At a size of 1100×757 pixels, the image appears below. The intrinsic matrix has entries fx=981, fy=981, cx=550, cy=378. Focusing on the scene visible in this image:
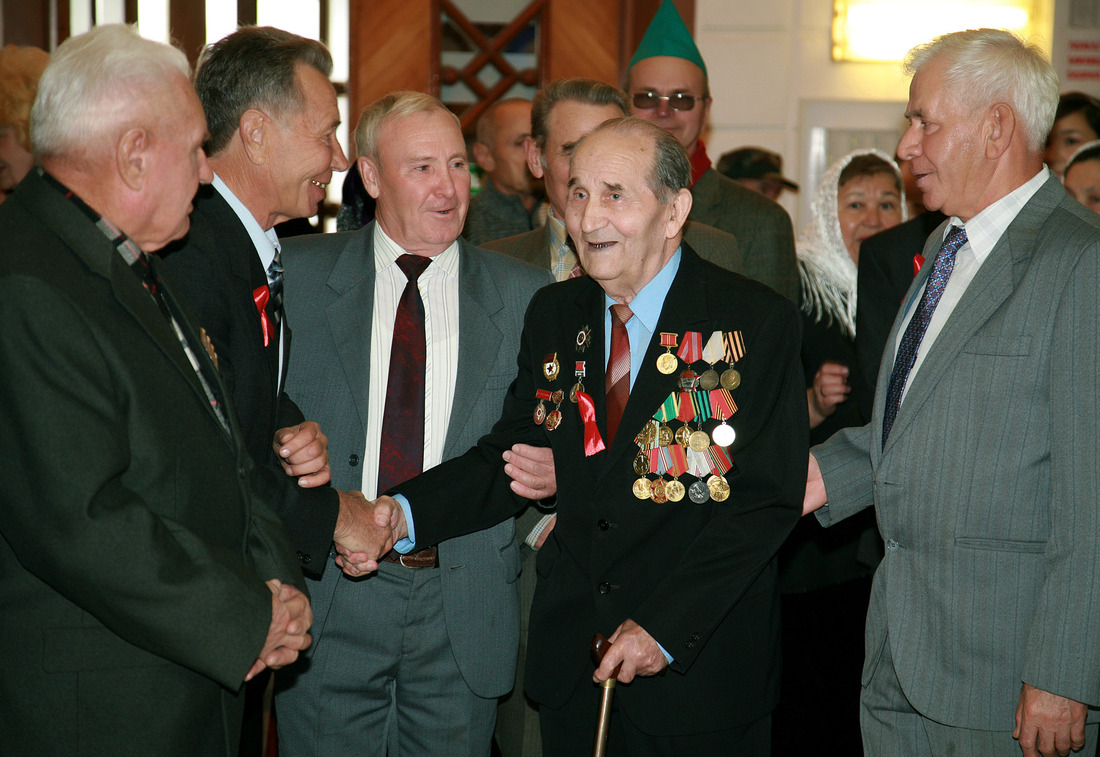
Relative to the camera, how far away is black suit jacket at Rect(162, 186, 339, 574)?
211cm

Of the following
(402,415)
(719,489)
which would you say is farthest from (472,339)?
(719,489)

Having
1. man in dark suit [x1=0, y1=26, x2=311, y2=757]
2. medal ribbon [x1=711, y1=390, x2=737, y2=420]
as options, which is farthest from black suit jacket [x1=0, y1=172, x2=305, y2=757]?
medal ribbon [x1=711, y1=390, x2=737, y2=420]

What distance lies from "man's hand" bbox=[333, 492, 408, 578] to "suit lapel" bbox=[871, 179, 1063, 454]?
1191mm

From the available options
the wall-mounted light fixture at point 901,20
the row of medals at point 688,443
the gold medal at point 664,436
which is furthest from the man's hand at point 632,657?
the wall-mounted light fixture at point 901,20

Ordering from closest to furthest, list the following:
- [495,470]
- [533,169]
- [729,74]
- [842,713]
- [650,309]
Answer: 1. [650,309]
2. [495,470]
3. [533,169]
4. [842,713]
5. [729,74]

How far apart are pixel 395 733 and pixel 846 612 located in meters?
2.22

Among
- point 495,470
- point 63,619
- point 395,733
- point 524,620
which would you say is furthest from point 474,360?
point 63,619

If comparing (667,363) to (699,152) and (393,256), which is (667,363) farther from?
(699,152)

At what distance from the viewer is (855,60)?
21.2 feet

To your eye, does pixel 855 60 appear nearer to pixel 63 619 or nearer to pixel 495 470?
pixel 495 470

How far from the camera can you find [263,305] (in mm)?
2236

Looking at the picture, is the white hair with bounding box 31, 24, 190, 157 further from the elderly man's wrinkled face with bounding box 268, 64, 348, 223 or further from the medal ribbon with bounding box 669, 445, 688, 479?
the medal ribbon with bounding box 669, 445, 688, 479

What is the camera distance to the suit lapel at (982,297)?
2051 mm

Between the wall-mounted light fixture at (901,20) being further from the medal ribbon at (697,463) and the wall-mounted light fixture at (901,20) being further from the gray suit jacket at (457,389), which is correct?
the medal ribbon at (697,463)
